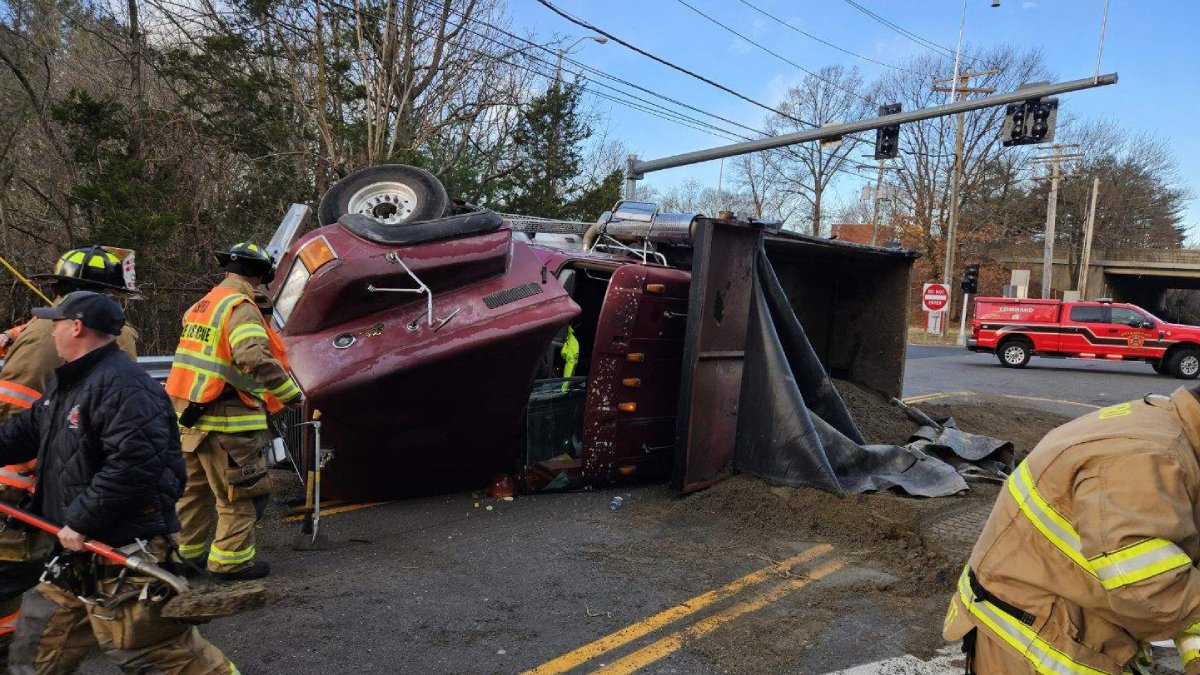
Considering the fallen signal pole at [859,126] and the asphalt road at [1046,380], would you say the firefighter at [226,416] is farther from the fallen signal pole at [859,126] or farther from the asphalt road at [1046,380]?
the fallen signal pole at [859,126]

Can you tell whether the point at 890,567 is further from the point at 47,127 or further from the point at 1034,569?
the point at 47,127

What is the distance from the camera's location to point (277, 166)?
47.0ft

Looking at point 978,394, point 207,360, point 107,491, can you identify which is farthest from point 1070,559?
point 978,394

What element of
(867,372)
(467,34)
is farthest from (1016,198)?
(867,372)

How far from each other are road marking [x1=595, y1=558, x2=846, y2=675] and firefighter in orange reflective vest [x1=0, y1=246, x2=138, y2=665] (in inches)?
80.9

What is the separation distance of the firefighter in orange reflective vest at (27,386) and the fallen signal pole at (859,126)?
13.5m

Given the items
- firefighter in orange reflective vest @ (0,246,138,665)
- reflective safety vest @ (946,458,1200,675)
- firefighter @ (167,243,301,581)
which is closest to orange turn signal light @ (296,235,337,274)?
firefighter @ (167,243,301,581)

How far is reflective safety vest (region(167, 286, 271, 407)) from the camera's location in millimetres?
3803

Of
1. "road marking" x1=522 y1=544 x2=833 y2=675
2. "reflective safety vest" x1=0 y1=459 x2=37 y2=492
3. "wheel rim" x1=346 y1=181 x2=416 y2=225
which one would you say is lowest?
"road marking" x1=522 y1=544 x2=833 y2=675

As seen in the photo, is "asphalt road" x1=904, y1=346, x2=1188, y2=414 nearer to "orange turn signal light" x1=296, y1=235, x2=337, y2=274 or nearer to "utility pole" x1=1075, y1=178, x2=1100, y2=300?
"orange turn signal light" x1=296, y1=235, x2=337, y2=274

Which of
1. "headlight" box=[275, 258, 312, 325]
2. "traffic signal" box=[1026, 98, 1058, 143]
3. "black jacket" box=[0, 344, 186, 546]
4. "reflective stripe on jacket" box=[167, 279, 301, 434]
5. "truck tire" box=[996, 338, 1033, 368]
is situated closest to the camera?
"black jacket" box=[0, 344, 186, 546]

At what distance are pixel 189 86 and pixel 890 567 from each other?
14.4m

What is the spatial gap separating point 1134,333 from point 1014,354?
2.68 m

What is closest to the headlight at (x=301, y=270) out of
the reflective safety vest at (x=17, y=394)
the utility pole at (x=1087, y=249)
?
the reflective safety vest at (x=17, y=394)
